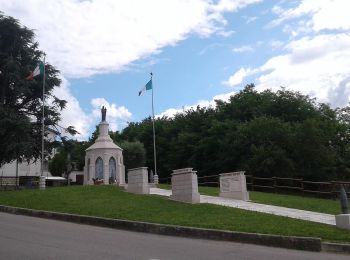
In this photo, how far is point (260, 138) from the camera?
4894cm

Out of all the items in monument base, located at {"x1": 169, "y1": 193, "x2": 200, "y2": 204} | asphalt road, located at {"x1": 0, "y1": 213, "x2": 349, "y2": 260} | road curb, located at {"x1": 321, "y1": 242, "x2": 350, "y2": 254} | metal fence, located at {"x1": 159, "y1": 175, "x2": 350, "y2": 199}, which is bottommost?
road curb, located at {"x1": 321, "y1": 242, "x2": 350, "y2": 254}

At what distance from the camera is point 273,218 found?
1617cm

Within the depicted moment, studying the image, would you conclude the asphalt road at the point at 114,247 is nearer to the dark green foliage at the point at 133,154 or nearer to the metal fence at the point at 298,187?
the metal fence at the point at 298,187

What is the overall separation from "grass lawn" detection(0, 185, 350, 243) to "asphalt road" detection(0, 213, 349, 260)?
1469mm

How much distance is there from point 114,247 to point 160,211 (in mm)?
6540

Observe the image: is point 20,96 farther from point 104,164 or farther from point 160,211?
point 160,211

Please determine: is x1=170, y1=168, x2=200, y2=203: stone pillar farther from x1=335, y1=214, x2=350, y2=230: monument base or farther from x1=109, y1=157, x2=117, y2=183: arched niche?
x1=109, y1=157, x2=117, y2=183: arched niche

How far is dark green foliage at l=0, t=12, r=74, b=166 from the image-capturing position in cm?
4141

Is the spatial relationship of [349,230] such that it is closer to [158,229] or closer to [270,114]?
[158,229]

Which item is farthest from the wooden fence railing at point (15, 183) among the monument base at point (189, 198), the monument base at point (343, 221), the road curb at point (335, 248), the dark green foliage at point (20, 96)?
the road curb at point (335, 248)

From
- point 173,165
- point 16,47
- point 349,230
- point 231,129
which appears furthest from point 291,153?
point 349,230

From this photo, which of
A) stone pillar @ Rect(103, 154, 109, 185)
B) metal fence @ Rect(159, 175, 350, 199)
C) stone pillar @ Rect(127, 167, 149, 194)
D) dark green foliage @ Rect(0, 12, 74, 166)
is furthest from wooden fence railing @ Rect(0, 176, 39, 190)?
stone pillar @ Rect(127, 167, 149, 194)

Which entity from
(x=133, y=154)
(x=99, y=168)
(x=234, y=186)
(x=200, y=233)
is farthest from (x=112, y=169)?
(x=133, y=154)

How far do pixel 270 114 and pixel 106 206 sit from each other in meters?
40.8
